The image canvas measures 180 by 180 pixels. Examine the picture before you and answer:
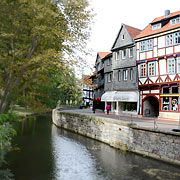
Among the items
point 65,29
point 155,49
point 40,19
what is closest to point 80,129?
point 155,49

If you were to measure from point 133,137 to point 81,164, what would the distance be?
468cm

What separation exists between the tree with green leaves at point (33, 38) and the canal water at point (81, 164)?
416 cm

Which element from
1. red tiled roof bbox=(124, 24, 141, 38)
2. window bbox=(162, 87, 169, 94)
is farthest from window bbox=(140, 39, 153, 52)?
window bbox=(162, 87, 169, 94)

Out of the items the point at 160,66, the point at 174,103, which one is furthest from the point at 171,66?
the point at 174,103

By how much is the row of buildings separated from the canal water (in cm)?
744

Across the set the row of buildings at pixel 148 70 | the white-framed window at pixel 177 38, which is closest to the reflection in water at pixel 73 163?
the row of buildings at pixel 148 70

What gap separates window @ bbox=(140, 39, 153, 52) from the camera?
24547 mm

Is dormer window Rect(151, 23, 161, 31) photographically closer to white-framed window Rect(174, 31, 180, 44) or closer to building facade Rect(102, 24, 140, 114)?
building facade Rect(102, 24, 140, 114)

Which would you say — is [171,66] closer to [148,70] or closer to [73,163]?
[148,70]

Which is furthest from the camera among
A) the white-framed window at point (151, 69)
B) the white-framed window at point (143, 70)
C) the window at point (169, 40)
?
the white-framed window at point (143, 70)

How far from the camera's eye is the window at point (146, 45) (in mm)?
24547

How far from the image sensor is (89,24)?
1300 centimetres

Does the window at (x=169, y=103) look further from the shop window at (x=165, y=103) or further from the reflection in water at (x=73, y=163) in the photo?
the reflection in water at (x=73, y=163)

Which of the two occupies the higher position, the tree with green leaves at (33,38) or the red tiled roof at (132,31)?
the red tiled roof at (132,31)
